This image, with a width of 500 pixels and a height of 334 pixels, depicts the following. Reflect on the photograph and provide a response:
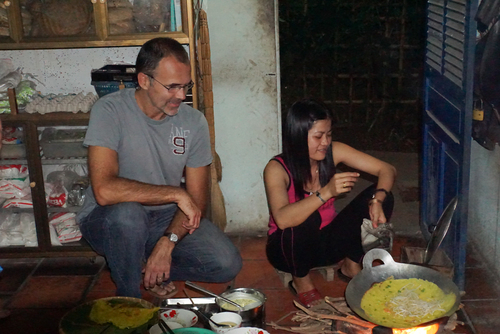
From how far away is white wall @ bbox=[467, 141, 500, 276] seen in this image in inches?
142

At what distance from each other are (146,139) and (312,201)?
3.32 feet

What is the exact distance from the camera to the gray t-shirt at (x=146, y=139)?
3.12 meters

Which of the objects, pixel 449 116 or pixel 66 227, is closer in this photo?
pixel 449 116

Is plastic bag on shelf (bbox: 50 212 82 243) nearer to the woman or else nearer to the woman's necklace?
the woman

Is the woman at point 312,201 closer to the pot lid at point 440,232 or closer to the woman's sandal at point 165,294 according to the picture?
the pot lid at point 440,232

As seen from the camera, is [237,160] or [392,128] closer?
[237,160]

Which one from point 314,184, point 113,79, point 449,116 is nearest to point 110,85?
point 113,79

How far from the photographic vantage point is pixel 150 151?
3242 mm

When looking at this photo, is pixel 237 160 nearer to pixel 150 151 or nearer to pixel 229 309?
pixel 150 151

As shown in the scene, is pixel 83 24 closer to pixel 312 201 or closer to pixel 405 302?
pixel 312 201

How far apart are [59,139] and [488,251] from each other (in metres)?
3.06

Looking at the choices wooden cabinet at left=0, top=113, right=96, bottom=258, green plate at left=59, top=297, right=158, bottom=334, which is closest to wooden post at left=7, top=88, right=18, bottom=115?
wooden cabinet at left=0, top=113, right=96, bottom=258

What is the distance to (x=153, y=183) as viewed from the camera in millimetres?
3281

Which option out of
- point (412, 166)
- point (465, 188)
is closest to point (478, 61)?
point (465, 188)
